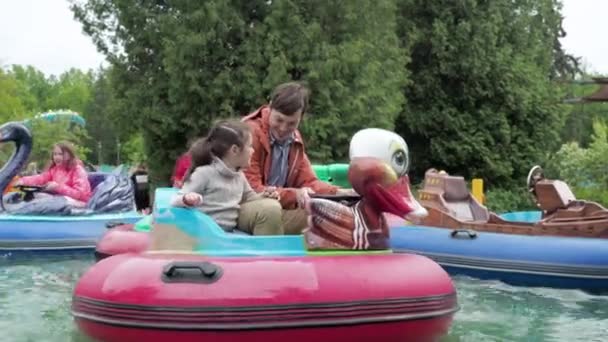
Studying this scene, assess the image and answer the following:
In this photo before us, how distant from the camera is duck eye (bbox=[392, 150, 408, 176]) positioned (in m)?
5.86

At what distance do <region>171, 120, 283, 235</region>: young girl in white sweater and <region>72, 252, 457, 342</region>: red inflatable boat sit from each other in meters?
0.51

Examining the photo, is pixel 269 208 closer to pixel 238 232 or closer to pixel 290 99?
pixel 238 232

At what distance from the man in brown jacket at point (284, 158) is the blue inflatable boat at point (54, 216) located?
4497mm

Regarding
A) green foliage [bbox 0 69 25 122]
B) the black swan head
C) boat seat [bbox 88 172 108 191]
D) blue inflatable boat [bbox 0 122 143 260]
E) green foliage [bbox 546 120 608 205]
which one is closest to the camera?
blue inflatable boat [bbox 0 122 143 260]

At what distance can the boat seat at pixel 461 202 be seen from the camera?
36.3ft

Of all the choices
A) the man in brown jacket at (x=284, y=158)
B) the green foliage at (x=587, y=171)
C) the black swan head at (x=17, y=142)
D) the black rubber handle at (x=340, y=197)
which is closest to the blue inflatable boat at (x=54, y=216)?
the black swan head at (x=17, y=142)

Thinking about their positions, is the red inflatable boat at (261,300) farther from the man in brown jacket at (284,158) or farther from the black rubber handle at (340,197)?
the man in brown jacket at (284,158)

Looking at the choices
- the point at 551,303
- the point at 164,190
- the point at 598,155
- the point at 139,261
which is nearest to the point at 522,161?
the point at 598,155

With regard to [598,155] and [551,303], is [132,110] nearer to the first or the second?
[598,155]

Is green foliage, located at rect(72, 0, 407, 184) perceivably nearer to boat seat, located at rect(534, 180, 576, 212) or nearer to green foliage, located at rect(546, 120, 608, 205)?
green foliage, located at rect(546, 120, 608, 205)

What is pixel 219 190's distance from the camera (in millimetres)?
5883

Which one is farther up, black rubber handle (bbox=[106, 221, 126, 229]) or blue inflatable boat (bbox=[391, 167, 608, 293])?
black rubber handle (bbox=[106, 221, 126, 229])

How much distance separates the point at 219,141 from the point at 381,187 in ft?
3.34

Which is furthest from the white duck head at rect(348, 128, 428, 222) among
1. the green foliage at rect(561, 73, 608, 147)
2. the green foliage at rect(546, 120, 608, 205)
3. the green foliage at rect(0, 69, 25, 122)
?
the green foliage at rect(561, 73, 608, 147)
